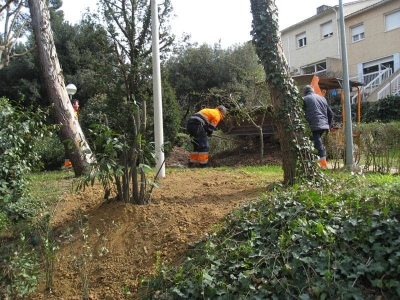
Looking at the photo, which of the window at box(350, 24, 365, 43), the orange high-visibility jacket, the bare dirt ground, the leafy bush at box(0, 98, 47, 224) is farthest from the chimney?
the leafy bush at box(0, 98, 47, 224)

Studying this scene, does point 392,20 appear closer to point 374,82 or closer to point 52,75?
point 374,82

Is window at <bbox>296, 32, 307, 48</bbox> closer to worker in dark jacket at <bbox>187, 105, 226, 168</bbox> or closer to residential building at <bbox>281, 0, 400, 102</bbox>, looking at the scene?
residential building at <bbox>281, 0, 400, 102</bbox>

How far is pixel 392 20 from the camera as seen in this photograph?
914 inches

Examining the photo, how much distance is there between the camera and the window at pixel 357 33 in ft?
83.4

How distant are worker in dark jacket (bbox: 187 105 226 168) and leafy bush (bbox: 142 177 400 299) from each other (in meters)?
5.59

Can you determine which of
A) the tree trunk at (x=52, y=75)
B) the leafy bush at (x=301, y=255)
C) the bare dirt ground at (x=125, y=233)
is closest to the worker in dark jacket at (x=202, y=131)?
the tree trunk at (x=52, y=75)

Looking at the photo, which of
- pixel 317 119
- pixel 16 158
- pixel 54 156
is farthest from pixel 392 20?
pixel 16 158

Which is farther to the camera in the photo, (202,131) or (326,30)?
(326,30)

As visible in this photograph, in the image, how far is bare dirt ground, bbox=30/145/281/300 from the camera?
3.55 m

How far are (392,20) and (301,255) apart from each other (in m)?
24.5

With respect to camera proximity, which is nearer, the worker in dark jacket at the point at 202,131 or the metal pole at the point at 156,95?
the metal pole at the point at 156,95

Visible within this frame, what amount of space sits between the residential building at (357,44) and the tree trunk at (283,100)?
1587cm

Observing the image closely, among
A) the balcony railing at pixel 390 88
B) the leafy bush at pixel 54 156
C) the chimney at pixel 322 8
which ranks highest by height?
the chimney at pixel 322 8

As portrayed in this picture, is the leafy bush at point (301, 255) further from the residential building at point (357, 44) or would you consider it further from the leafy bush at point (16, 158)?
the residential building at point (357, 44)
